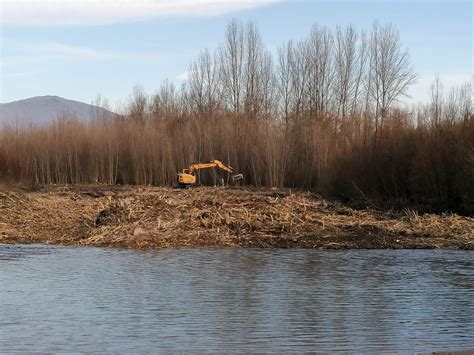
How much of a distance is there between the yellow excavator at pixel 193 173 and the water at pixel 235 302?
14.2 metres

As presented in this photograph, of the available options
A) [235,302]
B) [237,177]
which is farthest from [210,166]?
[235,302]

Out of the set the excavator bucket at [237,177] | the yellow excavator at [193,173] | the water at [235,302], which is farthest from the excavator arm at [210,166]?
the water at [235,302]

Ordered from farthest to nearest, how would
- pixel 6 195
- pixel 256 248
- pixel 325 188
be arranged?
1. pixel 325 188
2. pixel 6 195
3. pixel 256 248

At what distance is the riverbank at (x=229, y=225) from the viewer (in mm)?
17844

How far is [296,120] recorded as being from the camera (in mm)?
34531

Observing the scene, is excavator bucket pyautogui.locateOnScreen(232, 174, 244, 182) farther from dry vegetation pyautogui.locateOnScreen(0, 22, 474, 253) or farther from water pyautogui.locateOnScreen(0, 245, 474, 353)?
water pyautogui.locateOnScreen(0, 245, 474, 353)

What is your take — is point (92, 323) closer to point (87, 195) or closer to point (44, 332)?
point (44, 332)

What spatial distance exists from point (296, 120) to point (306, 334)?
88.1 ft

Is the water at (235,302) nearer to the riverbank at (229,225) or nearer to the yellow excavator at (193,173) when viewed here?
the riverbank at (229,225)

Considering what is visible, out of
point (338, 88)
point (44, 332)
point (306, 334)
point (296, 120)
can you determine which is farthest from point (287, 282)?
point (338, 88)

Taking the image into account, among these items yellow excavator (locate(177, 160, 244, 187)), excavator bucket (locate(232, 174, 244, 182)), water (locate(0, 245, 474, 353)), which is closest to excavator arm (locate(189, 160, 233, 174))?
yellow excavator (locate(177, 160, 244, 187))

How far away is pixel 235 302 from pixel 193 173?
22558 millimetres

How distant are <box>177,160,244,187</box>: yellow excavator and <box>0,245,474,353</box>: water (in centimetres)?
1417

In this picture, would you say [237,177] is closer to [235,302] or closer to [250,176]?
[250,176]
